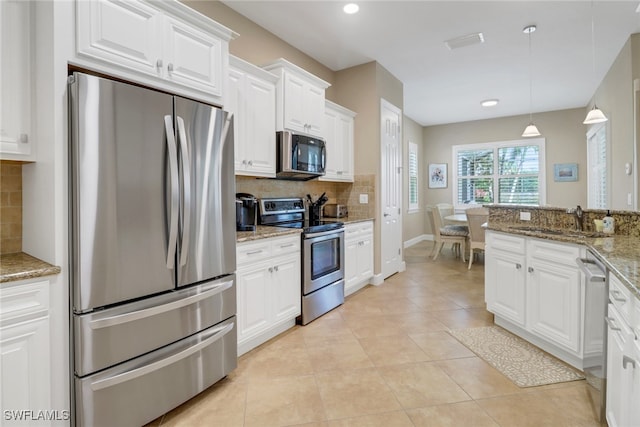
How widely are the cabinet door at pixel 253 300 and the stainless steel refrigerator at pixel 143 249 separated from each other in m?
0.29

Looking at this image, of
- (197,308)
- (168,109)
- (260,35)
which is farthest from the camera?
(260,35)

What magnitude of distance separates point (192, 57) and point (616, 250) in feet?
8.89

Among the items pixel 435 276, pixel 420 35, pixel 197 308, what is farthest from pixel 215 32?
pixel 435 276

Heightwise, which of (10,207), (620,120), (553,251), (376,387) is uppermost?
(620,120)

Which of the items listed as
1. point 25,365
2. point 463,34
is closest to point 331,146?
Result: point 463,34

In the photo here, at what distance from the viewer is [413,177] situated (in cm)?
757

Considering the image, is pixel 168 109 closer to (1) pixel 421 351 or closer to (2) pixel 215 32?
(2) pixel 215 32

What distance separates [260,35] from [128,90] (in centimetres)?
220

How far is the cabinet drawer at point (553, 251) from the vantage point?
2154mm

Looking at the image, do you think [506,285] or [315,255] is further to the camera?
[315,255]

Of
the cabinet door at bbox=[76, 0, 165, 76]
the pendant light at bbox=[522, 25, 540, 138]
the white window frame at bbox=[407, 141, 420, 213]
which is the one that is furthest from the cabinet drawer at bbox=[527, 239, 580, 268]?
the white window frame at bbox=[407, 141, 420, 213]

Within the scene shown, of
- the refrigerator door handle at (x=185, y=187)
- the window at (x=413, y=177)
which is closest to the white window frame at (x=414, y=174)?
the window at (x=413, y=177)

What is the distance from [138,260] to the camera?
62.4 inches

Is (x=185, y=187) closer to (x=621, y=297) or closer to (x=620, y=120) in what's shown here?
(x=621, y=297)
